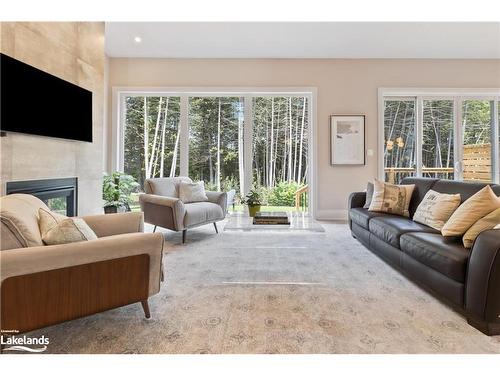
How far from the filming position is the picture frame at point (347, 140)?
5156 mm

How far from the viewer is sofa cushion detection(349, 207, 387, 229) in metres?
3.09

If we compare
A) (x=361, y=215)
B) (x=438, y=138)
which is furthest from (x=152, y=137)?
(x=438, y=138)

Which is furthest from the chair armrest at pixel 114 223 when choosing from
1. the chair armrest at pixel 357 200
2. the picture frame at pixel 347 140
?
the picture frame at pixel 347 140

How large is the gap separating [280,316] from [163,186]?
103 inches

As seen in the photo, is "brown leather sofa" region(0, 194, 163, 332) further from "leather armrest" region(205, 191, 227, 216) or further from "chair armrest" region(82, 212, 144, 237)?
"leather armrest" region(205, 191, 227, 216)

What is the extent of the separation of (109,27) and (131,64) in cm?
103

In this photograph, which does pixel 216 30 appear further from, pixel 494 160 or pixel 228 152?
pixel 494 160

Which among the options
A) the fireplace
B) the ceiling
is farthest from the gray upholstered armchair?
the ceiling

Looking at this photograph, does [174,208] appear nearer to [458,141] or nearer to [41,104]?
[41,104]

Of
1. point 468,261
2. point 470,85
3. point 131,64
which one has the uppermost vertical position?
point 131,64
